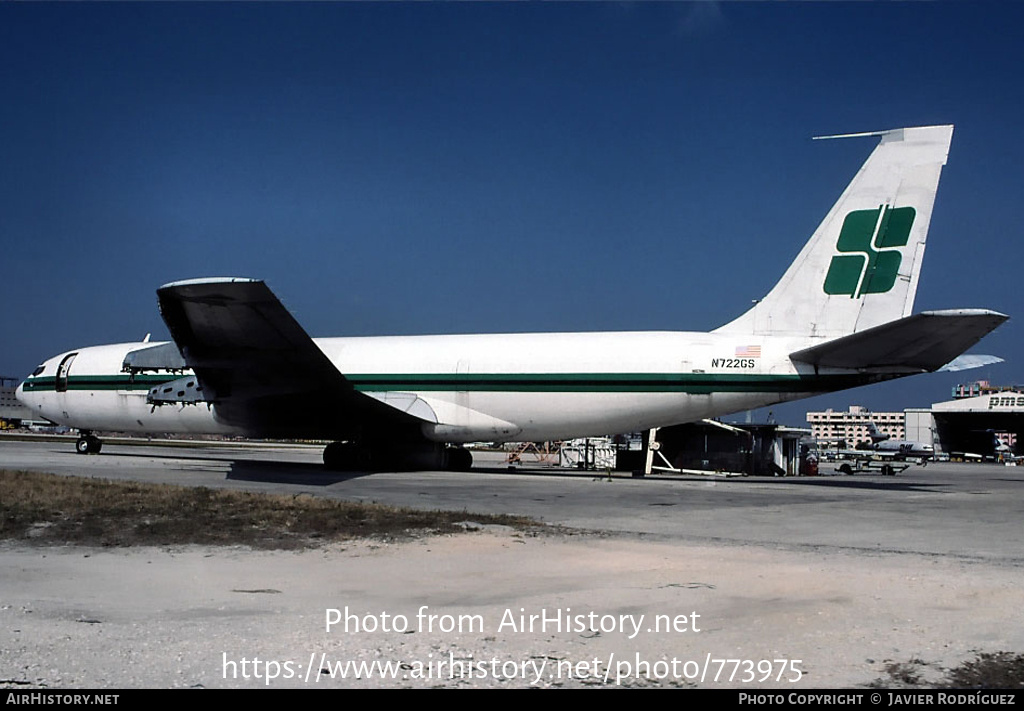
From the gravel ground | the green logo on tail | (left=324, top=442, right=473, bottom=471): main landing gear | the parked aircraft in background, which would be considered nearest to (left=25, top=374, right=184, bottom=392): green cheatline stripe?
(left=324, top=442, right=473, bottom=471): main landing gear

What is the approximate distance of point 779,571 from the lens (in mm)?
8344

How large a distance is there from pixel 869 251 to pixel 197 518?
16.6 meters

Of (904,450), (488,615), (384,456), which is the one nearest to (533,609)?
(488,615)

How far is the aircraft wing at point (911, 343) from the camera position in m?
17.1

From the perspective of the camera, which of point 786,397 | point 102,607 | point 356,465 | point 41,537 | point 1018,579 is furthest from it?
point 356,465

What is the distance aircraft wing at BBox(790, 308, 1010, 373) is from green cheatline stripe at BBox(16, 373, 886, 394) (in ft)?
1.81

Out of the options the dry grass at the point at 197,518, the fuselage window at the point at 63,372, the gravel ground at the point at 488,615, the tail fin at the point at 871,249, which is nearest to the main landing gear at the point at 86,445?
the fuselage window at the point at 63,372

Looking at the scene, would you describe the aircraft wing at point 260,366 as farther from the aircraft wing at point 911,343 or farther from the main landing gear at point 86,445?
the aircraft wing at point 911,343

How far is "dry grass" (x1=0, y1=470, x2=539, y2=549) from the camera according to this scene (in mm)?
10062

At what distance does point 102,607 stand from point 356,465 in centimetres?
1929

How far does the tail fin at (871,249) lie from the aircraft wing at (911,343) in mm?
1383

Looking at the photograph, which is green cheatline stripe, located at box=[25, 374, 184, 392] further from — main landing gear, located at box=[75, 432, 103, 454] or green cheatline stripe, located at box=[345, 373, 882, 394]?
green cheatline stripe, located at box=[345, 373, 882, 394]
